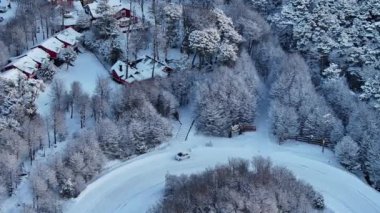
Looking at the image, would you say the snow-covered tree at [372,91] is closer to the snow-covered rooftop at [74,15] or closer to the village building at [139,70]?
the village building at [139,70]

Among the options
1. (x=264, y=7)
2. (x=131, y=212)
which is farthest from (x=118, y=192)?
(x=264, y=7)

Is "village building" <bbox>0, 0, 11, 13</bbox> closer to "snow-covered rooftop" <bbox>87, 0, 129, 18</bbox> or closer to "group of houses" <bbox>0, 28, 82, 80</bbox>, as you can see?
"snow-covered rooftop" <bbox>87, 0, 129, 18</bbox>

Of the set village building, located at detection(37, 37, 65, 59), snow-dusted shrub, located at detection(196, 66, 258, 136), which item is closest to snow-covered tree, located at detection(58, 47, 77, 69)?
village building, located at detection(37, 37, 65, 59)

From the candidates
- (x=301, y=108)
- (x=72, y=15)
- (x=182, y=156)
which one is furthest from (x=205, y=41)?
(x=72, y=15)

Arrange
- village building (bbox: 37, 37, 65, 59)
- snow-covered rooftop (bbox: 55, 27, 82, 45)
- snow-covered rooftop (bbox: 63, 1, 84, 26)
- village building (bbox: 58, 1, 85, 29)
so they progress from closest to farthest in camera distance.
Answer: village building (bbox: 37, 37, 65, 59) → snow-covered rooftop (bbox: 55, 27, 82, 45) → village building (bbox: 58, 1, 85, 29) → snow-covered rooftop (bbox: 63, 1, 84, 26)

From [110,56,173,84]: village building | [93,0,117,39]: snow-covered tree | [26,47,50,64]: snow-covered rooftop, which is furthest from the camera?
[93,0,117,39]: snow-covered tree

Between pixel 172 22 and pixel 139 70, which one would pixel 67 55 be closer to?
pixel 139 70

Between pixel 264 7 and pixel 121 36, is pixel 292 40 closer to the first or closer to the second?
pixel 264 7
